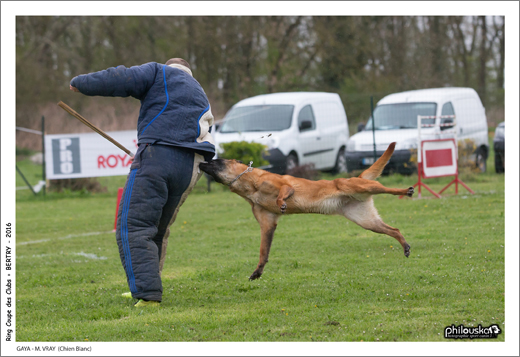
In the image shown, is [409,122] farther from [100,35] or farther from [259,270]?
[100,35]

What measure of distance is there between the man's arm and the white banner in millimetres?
9403

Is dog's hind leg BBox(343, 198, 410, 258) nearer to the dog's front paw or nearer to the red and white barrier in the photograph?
the dog's front paw

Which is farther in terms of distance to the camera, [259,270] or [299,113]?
[299,113]

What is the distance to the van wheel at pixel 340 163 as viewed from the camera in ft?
48.1

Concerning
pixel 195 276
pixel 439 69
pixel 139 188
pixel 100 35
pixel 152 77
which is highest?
pixel 100 35

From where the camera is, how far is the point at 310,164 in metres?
13.9

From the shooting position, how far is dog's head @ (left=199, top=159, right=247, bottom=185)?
5.08m

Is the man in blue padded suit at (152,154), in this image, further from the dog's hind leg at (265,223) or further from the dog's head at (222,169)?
the dog's hind leg at (265,223)

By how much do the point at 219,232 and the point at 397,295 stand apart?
452 centimetres

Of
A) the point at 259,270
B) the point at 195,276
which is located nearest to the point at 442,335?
the point at 259,270

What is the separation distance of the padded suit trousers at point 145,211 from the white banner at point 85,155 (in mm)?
9422

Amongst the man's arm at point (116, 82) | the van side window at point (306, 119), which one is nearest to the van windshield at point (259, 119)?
the van side window at point (306, 119)

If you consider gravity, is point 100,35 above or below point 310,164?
above

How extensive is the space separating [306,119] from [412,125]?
2577mm
